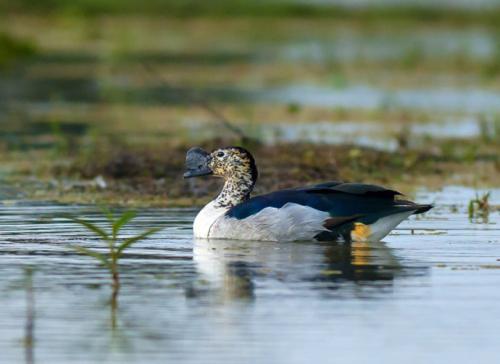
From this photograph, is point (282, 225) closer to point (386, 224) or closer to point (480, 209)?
point (386, 224)

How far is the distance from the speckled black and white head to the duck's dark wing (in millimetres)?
691

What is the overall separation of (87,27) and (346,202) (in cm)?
2704

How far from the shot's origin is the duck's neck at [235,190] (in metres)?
12.0

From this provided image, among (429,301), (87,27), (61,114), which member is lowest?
(429,301)

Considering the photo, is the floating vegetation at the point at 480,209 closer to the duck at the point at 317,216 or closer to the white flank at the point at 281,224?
the duck at the point at 317,216

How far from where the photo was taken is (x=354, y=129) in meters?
20.4

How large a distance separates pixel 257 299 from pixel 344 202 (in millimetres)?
2427

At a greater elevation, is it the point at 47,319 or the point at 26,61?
the point at 26,61

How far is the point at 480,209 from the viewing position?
13.2 metres

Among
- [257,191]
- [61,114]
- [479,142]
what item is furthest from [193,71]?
[257,191]

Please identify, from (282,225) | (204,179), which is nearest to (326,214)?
(282,225)

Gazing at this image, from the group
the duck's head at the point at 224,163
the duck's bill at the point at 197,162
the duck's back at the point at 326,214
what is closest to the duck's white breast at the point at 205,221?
the duck's back at the point at 326,214

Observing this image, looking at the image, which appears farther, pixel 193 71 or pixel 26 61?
pixel 26 61

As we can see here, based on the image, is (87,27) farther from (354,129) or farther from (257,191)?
(257,191)
